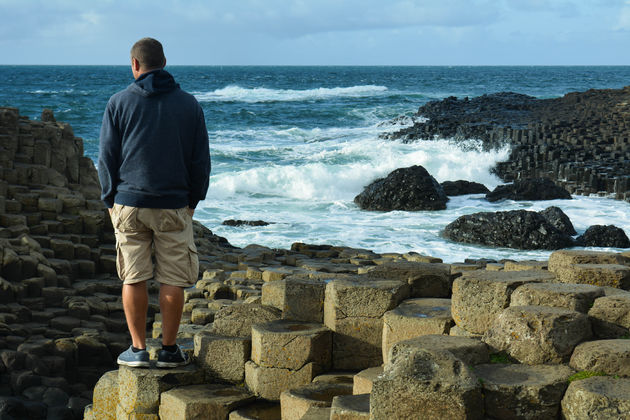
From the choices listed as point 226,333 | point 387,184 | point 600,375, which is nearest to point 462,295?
point 600,375

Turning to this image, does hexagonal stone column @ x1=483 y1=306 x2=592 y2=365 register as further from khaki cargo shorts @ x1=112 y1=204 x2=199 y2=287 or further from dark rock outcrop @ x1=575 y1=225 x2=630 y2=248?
dark rock outcrop @ x1=575 y1=225 x2=630 y2=248

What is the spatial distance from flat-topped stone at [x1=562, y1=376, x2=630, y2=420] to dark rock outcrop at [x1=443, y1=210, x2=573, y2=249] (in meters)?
11.4

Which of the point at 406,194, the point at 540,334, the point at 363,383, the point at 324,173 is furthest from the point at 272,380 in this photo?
the point at 324,173

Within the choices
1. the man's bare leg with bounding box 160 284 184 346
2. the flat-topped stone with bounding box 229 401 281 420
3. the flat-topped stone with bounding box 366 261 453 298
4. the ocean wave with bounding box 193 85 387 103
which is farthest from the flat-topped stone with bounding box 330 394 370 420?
the ocean wave with bounding box 193 85 387 103

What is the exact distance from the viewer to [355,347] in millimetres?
5117

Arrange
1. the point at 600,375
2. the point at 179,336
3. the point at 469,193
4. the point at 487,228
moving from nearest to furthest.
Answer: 1. the point at 600,375
2. the point at 179,336
3. the point at 487,228
4. the point at 469,193

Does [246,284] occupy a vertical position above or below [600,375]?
below

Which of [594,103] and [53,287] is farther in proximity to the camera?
[594,103]

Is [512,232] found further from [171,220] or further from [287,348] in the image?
[171,220]

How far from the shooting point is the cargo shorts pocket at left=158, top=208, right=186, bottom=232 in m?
4.43

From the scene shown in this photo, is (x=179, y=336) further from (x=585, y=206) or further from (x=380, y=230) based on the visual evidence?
(x=585, y=206)

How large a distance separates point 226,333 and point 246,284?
3.59 m

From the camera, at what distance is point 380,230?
1593 centimetres

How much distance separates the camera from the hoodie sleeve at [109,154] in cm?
443
